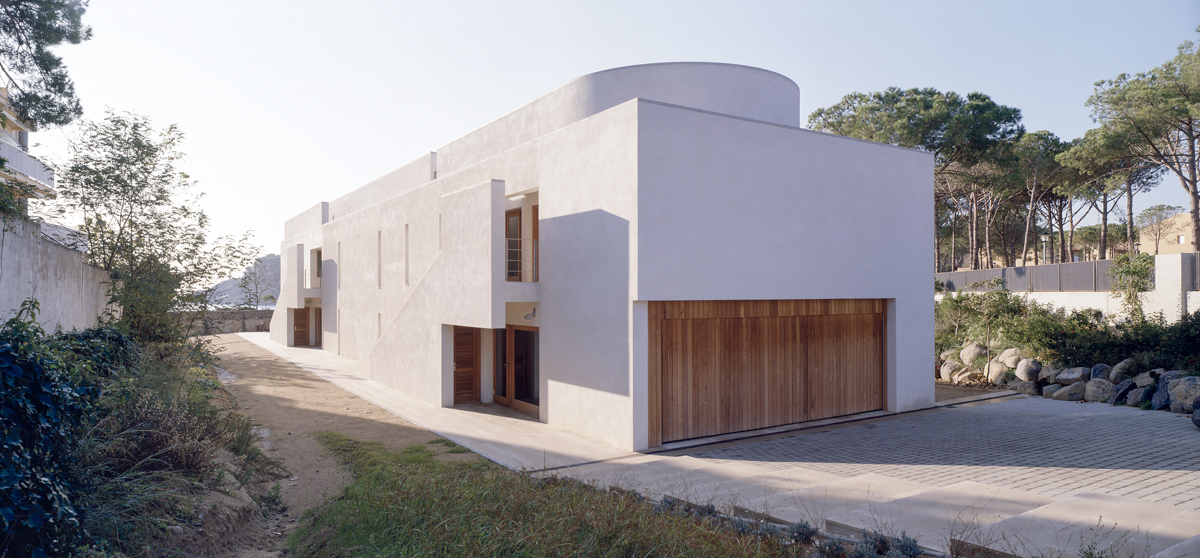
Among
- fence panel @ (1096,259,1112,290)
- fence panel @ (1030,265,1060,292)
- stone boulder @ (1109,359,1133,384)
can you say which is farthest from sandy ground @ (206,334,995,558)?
fence panel @ (1030,265,1060,292)

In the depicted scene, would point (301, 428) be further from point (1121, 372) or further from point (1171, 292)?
point (1171, 292)

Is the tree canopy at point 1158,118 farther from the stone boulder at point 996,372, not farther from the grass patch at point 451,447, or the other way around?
the grass patch at point 451,447

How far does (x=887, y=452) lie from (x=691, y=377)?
→ 3.13 meters

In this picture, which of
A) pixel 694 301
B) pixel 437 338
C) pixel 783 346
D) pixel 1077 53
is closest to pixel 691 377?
pixel 694 301

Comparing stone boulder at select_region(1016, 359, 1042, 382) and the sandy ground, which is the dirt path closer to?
the sandy ground

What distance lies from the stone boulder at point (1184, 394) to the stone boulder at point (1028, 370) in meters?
3.07

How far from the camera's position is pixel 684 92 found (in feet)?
43.0

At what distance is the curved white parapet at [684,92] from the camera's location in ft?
43.0

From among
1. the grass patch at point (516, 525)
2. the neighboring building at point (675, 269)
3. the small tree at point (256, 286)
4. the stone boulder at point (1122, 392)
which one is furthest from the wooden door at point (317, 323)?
the stone boulder at point (1122, 392)

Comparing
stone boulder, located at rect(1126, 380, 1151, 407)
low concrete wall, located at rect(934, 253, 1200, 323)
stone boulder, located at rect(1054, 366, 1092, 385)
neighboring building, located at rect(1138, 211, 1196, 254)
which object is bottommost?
stone boulder, located at rect(1126, 380, 1151, 407)

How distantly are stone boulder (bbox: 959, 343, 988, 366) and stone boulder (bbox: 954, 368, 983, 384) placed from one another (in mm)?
418

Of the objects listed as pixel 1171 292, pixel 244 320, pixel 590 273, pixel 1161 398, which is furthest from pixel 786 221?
pixel 244 320

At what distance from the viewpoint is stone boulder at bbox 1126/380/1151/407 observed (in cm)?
1313

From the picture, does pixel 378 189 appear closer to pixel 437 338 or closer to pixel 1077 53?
pixel 437 338
